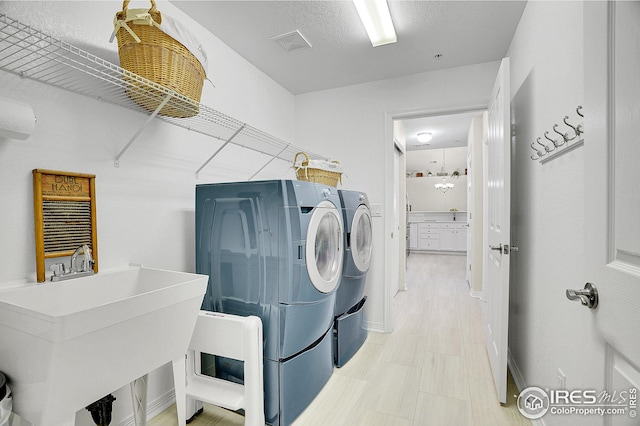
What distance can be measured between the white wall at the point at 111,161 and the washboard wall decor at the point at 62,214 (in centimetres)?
4

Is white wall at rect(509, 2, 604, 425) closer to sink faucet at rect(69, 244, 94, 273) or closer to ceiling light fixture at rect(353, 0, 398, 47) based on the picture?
ceiling light fixture at rect(353, 0, 398, 47)

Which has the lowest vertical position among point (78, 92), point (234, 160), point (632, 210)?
point (632, 210)

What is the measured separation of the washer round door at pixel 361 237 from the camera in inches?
93.4

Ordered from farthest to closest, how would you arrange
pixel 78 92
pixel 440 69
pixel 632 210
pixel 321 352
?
pixel 440 69
pixel 321 352
pixel 78 92
pixel 632 210

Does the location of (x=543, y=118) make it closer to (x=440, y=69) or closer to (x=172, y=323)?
(x=440, y=69)

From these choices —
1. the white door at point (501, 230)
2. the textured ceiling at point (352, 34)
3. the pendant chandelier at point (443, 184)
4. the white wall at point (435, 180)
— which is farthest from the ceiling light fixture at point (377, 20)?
the pendant chandelier at point (443, 184)

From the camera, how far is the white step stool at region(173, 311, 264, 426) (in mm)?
1432


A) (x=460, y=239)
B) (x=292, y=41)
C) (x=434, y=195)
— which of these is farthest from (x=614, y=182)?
(x=434, y=195)

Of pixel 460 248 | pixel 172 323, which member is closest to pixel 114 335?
pixel 172 323

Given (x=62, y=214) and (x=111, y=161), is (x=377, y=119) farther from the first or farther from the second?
(x=62, y=214)

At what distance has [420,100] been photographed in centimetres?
275

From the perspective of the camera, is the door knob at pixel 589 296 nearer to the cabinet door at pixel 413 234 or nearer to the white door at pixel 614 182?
the white door at pixel 614 182

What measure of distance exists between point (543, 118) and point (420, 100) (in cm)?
136

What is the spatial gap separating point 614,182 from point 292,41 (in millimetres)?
2112
